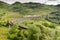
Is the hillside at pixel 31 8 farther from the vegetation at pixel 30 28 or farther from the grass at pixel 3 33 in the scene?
the grass at pixel 3 33

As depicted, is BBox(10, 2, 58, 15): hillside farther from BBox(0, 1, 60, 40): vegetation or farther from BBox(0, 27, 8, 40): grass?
BBox(0, 27, 8, 40): grass

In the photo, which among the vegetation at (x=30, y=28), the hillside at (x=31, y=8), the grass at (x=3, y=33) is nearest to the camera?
the vegetation at (x=30, y=28)

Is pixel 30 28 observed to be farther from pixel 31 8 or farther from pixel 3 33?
pixel 31 8

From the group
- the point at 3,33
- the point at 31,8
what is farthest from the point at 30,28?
the point at 31,8

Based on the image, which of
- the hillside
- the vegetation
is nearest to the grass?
the vegetation

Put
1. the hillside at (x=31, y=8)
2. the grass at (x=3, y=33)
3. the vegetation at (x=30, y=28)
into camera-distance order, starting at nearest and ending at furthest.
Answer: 1. the vegetation at (x=30, y=28)
2. the grass at (x=3, y=33)
3. the hillside at (x=31, y=8)

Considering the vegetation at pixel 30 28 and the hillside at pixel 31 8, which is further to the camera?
the hillside at pixel 31 8

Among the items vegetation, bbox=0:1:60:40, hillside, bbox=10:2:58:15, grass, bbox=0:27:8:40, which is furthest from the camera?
hillside, bbox=10:2:58:15

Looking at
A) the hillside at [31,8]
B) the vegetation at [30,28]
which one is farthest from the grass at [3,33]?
the hillside at [31,8]

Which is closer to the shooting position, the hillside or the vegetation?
the vegetation

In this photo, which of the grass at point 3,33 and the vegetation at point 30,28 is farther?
the grass at point 3,33

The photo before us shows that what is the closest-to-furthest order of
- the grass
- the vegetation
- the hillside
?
the vegetation < the grass < the hillside

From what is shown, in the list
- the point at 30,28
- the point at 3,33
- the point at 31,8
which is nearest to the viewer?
the point at 30,28

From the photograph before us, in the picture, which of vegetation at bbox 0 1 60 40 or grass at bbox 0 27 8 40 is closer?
vegetation at bbox 0 1 60 40
